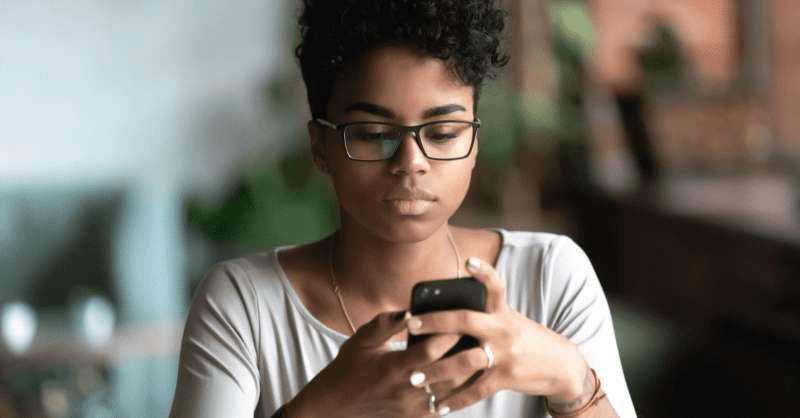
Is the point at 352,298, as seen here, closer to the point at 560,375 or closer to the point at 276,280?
the point at 276,280

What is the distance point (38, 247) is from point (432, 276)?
11.3 feet

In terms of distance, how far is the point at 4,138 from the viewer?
4535mm

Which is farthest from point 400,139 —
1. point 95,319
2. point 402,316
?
point 95,319

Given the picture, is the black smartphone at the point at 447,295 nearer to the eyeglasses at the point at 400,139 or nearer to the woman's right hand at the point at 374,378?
the woman's right hand at the point at 374,378

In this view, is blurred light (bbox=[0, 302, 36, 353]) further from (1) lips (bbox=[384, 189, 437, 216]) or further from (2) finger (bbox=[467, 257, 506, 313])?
(2) finger (bbox=[467, 257, 506, 313])

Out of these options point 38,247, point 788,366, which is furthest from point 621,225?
point 38,247

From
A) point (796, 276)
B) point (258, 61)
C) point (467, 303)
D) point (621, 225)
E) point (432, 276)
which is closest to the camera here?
point (467, 303)

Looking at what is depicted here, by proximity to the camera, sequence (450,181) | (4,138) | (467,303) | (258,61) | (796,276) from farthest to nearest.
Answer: (258,61), (4,138), (796,276), (450,181), (467,303)

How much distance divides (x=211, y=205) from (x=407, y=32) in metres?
3.52

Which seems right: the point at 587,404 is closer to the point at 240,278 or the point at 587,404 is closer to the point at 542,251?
the point at 542,251

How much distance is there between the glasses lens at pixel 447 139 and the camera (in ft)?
4.06

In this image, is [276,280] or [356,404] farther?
[276,280]

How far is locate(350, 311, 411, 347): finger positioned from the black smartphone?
0.01m

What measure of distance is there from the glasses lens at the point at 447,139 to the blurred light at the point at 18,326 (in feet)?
10.2
